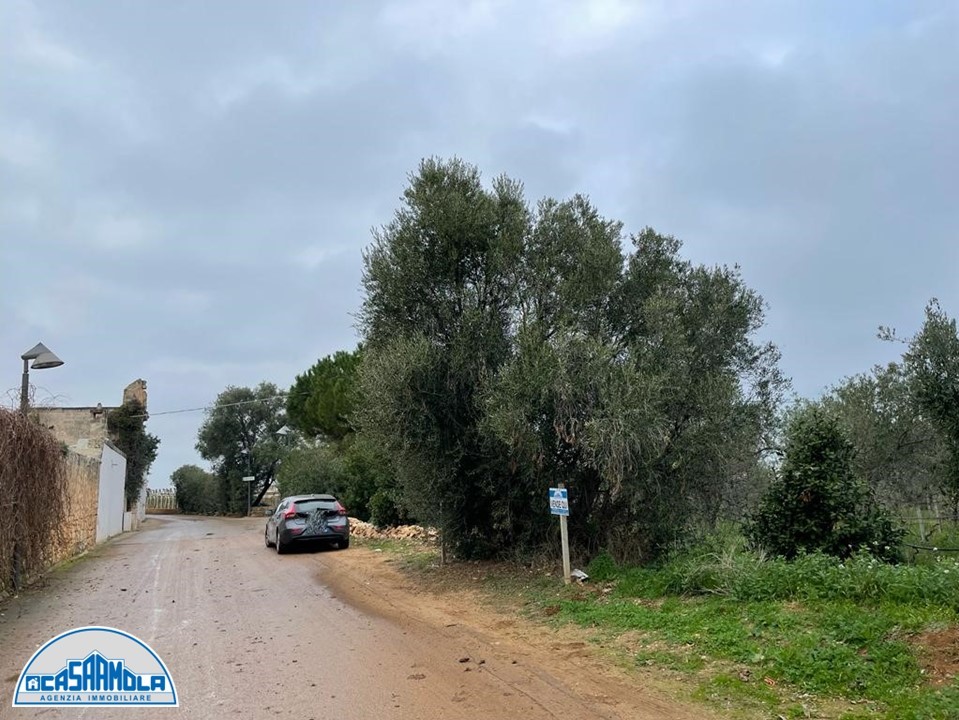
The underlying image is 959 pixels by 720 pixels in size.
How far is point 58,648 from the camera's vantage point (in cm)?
604

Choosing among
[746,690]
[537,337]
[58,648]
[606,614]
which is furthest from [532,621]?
[58,648]

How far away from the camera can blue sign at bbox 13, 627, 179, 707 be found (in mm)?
5633

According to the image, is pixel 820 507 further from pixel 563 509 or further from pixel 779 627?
pixel 779 627

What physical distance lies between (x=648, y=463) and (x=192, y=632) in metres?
6.36

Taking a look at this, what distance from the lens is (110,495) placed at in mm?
26953

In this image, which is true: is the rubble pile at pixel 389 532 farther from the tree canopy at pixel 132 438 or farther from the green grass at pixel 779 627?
the tree canopy at pixel 132 438

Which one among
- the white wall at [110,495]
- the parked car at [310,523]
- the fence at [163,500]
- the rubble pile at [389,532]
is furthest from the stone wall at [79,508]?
the fence at [163,500]

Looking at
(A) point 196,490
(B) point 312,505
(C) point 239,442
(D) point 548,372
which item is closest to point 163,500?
(A) point 196,490

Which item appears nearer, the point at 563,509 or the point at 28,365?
the point at 563,509

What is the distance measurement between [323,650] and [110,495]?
23623 millimetres

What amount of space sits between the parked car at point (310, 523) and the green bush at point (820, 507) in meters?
11.2

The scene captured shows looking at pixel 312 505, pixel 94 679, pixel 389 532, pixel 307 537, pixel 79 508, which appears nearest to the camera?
pixel 94 679

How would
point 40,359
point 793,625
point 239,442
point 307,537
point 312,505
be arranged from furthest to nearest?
1. point 239,442
2. point 312,505
3. point 307,537
4. point 40,359
5. point 793,625

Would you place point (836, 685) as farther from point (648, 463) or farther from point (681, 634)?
point (648, 463)
